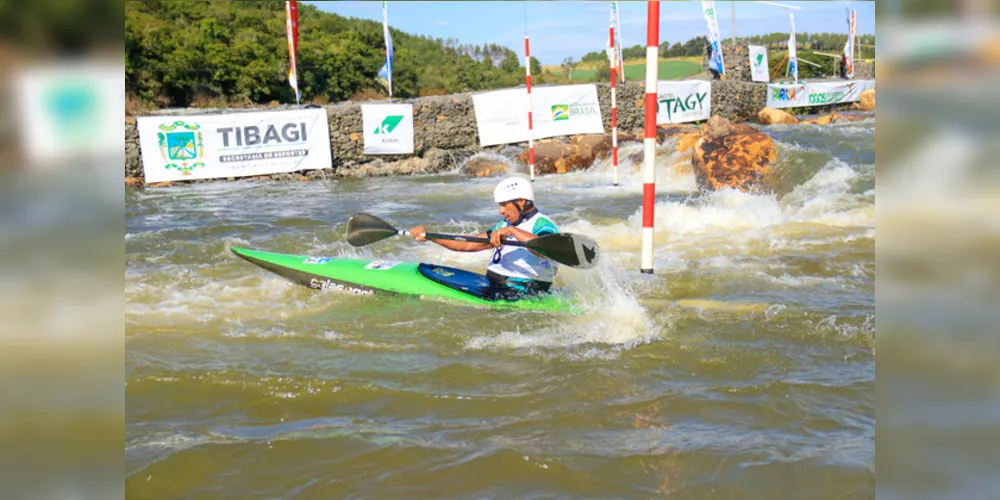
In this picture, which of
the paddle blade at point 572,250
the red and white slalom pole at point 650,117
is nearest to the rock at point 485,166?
the red and white slalom pole at point 650,117

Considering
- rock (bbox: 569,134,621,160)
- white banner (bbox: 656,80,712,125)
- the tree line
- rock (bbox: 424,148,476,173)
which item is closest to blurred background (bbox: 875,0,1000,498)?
rock (bbox: 569,134,621,160)

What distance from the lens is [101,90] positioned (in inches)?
22.8

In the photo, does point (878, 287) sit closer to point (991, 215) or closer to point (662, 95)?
point (991, 215)

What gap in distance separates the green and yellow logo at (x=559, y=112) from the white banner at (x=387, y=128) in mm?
2733

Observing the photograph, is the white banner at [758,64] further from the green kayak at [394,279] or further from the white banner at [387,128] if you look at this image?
the green kayak at [394,279]

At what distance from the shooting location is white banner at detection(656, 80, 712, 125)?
653 inches

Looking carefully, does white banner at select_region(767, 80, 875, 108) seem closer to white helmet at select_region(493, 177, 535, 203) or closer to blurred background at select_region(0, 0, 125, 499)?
white helmet at select_region(493, 177, 535, 203)

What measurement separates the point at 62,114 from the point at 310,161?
1236 cm

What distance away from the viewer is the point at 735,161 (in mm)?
9062

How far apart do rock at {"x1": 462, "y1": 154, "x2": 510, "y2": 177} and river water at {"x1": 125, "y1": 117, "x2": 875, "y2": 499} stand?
558cm

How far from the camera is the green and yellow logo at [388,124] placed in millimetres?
13219

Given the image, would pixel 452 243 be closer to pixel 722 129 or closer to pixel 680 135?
pixel 722 129

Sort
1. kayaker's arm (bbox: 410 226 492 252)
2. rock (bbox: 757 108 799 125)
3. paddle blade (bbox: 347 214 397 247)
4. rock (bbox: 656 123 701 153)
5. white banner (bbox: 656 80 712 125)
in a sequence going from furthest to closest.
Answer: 1. rock (bbox: 757 108 799 125)
2. white banner (bbox: 656 80 712 125)
3. rock (bbox: 656 123 701 153)
4. paddle blade (bbox: 347 214 397 247)
5. kayaker's arm (bbox: 410 226 492 252)

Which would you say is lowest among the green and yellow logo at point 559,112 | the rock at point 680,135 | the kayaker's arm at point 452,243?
the kayaker's arm at point 452,243
